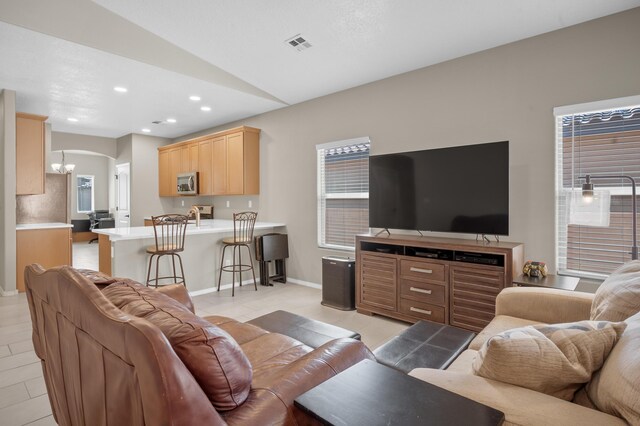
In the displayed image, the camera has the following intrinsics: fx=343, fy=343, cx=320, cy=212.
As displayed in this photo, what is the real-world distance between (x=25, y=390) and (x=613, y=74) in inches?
201

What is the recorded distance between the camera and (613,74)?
2.85m

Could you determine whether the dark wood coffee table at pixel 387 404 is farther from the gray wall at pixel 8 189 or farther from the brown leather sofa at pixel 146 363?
the gray wall at pixel 8 189

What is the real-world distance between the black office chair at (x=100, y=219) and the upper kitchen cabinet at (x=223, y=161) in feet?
14.2

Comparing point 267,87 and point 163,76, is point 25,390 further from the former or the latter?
point 267,87

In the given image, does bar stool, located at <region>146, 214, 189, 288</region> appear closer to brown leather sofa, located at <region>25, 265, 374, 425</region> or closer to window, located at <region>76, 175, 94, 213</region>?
brown leather sofa, located at <region>25, 265, 374, 425</region>

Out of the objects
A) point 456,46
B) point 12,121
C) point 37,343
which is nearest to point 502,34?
point 456,46

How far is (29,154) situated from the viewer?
4969 mm

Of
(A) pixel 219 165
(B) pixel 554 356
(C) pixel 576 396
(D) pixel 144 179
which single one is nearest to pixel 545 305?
(C) pixel 576 396

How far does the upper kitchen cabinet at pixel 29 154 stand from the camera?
4.89 m

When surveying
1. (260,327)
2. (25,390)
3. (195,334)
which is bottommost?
(25,390)

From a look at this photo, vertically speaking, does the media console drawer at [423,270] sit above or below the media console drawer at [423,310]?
above

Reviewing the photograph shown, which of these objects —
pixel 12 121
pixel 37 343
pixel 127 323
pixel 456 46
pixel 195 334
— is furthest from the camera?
pixel 12 121

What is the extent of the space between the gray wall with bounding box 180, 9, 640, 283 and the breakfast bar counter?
59.6 inches

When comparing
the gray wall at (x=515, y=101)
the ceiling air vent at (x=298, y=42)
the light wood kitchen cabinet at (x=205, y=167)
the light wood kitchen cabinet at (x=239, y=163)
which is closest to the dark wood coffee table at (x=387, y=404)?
the gray wall at (x=515, y=101)
